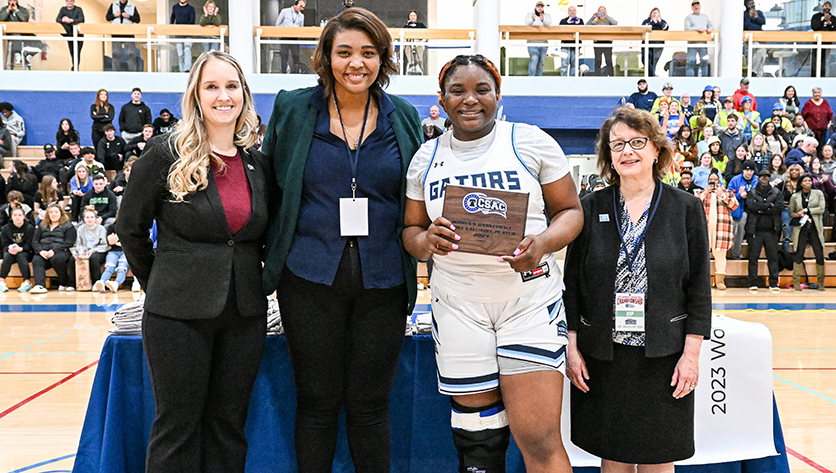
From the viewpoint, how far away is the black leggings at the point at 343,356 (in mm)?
2154

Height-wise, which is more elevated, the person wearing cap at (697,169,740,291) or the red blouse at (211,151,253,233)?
the red blouse at (211,151,253,233)

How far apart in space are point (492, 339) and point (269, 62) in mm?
12361

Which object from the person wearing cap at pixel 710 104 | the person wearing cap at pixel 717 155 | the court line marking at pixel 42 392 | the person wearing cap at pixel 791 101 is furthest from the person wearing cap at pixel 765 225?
the court line marking at pixel 42 392

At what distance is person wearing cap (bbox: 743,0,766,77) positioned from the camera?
14195 mm

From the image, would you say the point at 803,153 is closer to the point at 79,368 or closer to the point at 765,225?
the point at 765,225

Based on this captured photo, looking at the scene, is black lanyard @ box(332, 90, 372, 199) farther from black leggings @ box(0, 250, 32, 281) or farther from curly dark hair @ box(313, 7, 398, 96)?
black leggings @ box(0, 250, 32, 281)

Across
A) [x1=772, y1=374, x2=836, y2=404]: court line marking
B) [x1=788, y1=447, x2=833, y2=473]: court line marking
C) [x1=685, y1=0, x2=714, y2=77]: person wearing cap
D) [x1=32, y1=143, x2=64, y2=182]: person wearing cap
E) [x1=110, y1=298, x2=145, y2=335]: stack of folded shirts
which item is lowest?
[x1=772, y1=374, x2=836, y2=404]: court line marking

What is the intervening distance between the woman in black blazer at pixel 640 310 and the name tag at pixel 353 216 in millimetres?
719

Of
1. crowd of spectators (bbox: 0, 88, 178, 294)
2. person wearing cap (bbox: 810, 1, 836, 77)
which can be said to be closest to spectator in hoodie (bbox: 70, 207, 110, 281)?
crowd of spectators (bbox: 0, 88, 178, 294)

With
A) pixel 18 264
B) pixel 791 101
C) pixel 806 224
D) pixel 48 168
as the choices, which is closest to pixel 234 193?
pixel 18 264

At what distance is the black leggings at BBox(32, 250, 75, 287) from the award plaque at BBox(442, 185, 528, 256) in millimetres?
8513

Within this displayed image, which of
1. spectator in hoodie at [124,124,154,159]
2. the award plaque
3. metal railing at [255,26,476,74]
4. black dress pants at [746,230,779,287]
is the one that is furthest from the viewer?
metal railing at [255,26,476,74]

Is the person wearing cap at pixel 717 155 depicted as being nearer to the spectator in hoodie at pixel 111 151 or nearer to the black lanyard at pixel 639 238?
the black lanyard at pixel 639 238

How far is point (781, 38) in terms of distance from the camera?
1418 centimetres
